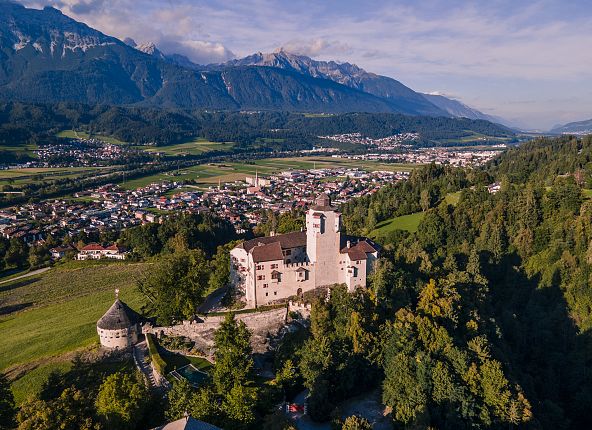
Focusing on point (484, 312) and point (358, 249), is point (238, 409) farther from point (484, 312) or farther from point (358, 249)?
point (484, 312)

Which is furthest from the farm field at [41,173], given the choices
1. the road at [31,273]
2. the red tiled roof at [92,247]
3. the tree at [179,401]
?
the tree at [179,401]

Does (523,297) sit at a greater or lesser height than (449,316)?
lesser

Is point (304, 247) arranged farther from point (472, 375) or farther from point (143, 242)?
point (143, 242)

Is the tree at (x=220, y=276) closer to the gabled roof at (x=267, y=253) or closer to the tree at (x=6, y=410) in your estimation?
the gabled roof at (x=267, y=253)

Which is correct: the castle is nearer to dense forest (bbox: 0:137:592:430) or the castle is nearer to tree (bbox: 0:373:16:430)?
dense forest (bbox: 0:137:592:430)

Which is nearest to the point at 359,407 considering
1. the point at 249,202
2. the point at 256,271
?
the point at 256,271

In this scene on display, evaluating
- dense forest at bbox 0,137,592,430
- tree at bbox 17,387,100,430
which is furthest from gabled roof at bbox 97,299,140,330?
tree at bbox 17,387,100,430
